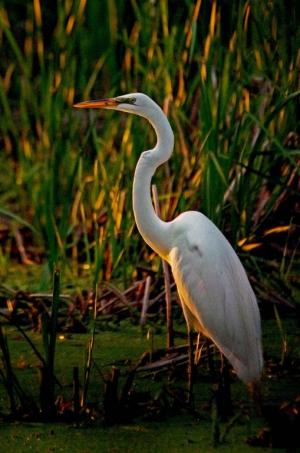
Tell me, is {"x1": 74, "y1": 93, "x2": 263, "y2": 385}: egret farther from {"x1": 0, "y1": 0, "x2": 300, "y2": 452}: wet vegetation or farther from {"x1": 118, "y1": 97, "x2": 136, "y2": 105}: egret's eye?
{"x1": 0, "y1": 0, "x2": 300, "y2": 452}: wet vegetation

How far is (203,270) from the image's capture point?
9.22 ft

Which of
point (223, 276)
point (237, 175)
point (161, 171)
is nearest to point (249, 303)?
point (223, 276)

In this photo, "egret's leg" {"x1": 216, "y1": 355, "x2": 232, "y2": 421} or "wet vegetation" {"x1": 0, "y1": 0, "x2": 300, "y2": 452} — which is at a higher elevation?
"wet vegetation" {"x1": 0, "y1": 0, "x2": 300, "y2": 452}

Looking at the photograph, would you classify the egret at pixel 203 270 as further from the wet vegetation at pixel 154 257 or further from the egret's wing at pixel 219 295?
the wet vegetation at pixel 154 257

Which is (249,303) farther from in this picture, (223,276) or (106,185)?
(106,185)

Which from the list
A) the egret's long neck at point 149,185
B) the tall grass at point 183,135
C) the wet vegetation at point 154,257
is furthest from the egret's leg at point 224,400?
the tall grass at point 183,135

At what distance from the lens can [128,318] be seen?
367cm

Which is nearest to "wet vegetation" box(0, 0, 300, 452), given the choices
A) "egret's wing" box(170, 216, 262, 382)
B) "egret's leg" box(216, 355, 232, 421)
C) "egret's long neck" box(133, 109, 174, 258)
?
"egret's leg" box(216, 355, 232, 421)

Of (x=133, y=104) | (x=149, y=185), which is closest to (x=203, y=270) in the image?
(x=149, y=185)

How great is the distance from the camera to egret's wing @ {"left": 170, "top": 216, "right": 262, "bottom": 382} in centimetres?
267

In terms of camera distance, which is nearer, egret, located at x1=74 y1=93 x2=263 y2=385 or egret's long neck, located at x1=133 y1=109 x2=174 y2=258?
egret, located at x1=74 y1=93 x2=263 y2=385

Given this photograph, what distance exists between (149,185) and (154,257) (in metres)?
1.06

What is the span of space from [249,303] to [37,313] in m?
1.08

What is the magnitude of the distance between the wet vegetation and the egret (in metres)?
0.12
